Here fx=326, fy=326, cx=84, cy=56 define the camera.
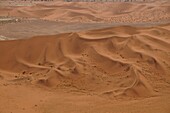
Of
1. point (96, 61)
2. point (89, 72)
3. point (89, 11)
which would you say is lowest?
point (89, 11)

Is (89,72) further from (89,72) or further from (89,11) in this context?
(89,11)

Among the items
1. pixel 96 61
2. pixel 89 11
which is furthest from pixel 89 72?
pixel 89 11

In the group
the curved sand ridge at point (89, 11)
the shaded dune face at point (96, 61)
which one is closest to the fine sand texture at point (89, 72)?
the shaded dune face at point (96, 61)

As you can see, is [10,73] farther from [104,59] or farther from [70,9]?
[70,9]

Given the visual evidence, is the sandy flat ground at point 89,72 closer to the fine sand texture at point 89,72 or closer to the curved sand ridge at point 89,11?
the fine sand texture at point 89,72

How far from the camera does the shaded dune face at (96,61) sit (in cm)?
707

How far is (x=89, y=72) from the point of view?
756cm

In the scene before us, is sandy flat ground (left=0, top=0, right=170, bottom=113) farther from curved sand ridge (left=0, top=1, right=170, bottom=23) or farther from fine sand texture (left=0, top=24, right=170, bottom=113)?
curved sand ridge (left=0, top=1, right=170, bottom=23)

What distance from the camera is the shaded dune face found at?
7066 millimetres

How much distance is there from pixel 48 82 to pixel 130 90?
193 cm

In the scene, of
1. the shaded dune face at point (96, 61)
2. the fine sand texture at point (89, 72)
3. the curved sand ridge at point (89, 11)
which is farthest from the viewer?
the curved sand ridge at point (89, 11)

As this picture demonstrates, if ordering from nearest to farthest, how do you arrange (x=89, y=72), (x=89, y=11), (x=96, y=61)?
(x=89, y=72), (x=96, y=61), (x=89, y=11)

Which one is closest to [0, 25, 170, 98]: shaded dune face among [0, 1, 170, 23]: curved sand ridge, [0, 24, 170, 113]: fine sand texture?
[0, 24, 170, 113]: fine sand texture

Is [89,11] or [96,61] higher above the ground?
[96,61]
